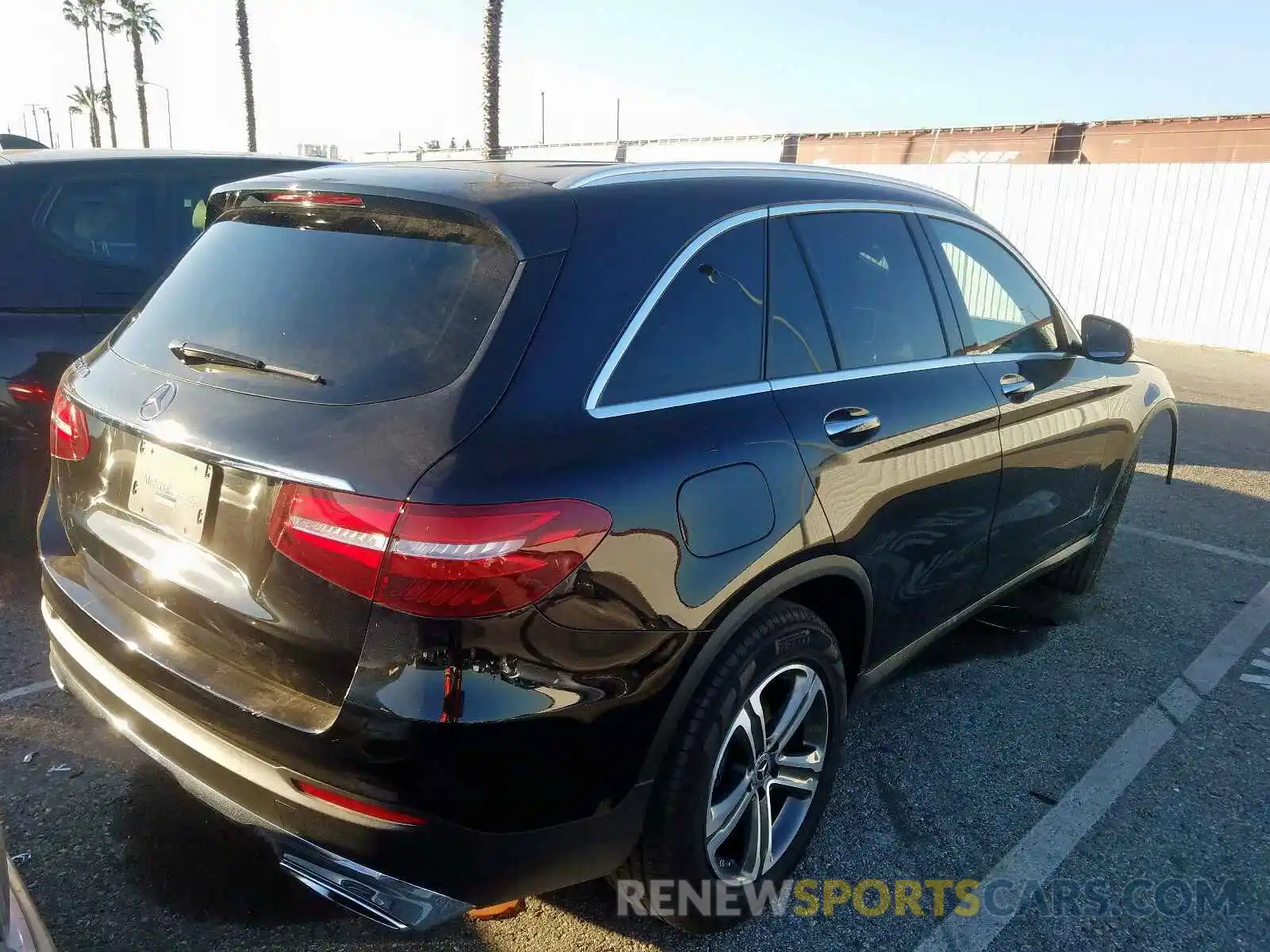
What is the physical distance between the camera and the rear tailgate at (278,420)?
5.90ft

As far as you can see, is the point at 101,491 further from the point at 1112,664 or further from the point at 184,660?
the point at 1112,664

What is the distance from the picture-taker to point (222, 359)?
2.12m

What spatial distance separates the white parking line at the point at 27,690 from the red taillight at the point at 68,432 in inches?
49.3

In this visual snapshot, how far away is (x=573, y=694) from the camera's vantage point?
5.92 ft

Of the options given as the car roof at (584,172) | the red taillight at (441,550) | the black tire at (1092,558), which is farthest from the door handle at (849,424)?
the black tire at (1092,558)

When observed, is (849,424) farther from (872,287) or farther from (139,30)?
(139,30)

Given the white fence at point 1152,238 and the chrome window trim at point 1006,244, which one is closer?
the chrome window trim at point 1006,244

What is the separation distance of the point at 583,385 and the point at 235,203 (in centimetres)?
127

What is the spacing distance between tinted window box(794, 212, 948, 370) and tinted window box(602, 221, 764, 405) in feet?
1.02

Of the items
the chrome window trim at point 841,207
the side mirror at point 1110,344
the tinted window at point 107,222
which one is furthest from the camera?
the tinted window at point 107,222

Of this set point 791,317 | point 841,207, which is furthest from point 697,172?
point 841,207

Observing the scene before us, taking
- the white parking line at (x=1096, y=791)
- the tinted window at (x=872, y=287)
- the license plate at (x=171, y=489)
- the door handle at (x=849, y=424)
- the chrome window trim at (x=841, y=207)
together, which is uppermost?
the chrome window trim at (x=841, y=207)

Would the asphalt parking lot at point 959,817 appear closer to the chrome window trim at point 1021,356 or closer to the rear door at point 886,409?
the rear door at point 886,409

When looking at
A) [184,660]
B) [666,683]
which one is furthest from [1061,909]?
[184,660]
